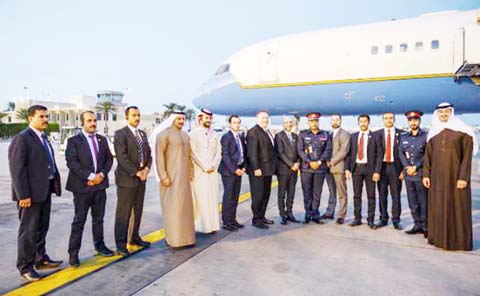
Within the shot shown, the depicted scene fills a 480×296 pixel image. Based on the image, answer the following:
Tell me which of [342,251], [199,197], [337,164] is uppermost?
[337,164]

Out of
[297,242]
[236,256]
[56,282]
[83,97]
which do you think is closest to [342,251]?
[297,242]

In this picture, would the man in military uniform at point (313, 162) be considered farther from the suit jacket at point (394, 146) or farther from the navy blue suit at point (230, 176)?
the navy blue suit at point (230, 176)

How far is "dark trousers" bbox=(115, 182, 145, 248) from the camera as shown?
4.12 metres

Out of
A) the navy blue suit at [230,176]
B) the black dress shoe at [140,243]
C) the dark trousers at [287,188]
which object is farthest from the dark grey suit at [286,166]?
the black dress shoe at [140,243]

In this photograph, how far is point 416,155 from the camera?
5164 millimetres

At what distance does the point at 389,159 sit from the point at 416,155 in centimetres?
41

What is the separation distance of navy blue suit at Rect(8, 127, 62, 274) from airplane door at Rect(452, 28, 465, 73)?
9826mm

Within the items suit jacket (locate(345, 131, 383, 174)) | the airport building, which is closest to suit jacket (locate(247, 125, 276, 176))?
suit jacket (locate(345, 131, 383, 174))

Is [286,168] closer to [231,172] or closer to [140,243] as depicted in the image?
[231,172]

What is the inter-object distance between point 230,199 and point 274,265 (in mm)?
1789

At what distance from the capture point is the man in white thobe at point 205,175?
502 centimetres

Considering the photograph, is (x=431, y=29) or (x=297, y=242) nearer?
(x=297, y=242)

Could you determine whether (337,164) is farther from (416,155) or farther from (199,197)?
(199,197)

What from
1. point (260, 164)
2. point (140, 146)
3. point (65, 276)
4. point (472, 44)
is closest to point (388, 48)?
point (472, 44)
